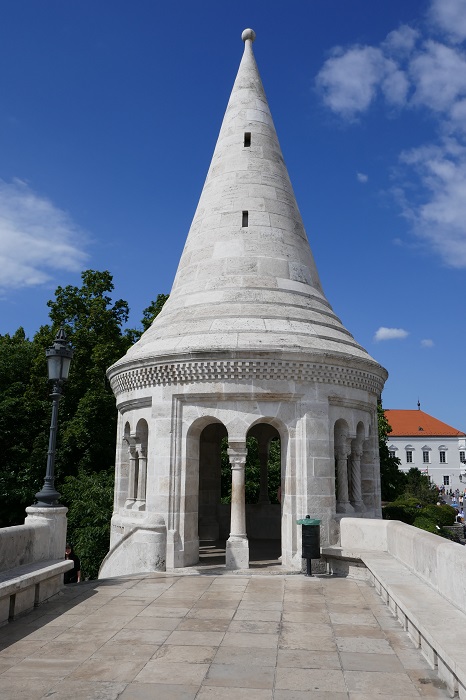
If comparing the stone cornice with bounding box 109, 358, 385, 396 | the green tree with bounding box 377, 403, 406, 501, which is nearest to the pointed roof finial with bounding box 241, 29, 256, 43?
the stone cornice with bounding box 109, 358, 385, 396

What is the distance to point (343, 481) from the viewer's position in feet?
36.7

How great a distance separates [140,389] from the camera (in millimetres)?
11047

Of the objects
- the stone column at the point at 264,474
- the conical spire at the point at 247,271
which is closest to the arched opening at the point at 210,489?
the stone column at the point at 264,474

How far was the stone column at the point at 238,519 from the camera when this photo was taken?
971 cm

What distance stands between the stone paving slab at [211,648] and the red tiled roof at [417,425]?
7119 centimetres

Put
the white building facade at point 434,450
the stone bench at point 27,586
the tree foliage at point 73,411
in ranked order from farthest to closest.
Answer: the white building facade at point 434,450 → the tree foliage at point 73,411 → the stone bench at point 27,586

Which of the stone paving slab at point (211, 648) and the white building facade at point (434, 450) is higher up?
the white building facade at point (434, 450)

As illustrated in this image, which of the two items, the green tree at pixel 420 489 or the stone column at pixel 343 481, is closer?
the stone column at pixel 343 481

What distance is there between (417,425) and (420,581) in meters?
74.7

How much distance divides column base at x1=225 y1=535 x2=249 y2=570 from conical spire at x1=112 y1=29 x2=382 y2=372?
321cm

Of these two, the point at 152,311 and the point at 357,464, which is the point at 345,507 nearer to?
the point at 357,464

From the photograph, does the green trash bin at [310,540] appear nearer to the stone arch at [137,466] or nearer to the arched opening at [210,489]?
the stone arch at [137,466]

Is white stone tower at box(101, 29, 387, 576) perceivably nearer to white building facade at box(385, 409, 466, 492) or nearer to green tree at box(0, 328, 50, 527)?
green tree at box(0, 328, 50, 527)

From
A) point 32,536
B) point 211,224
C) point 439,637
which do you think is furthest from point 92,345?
point 439,637
